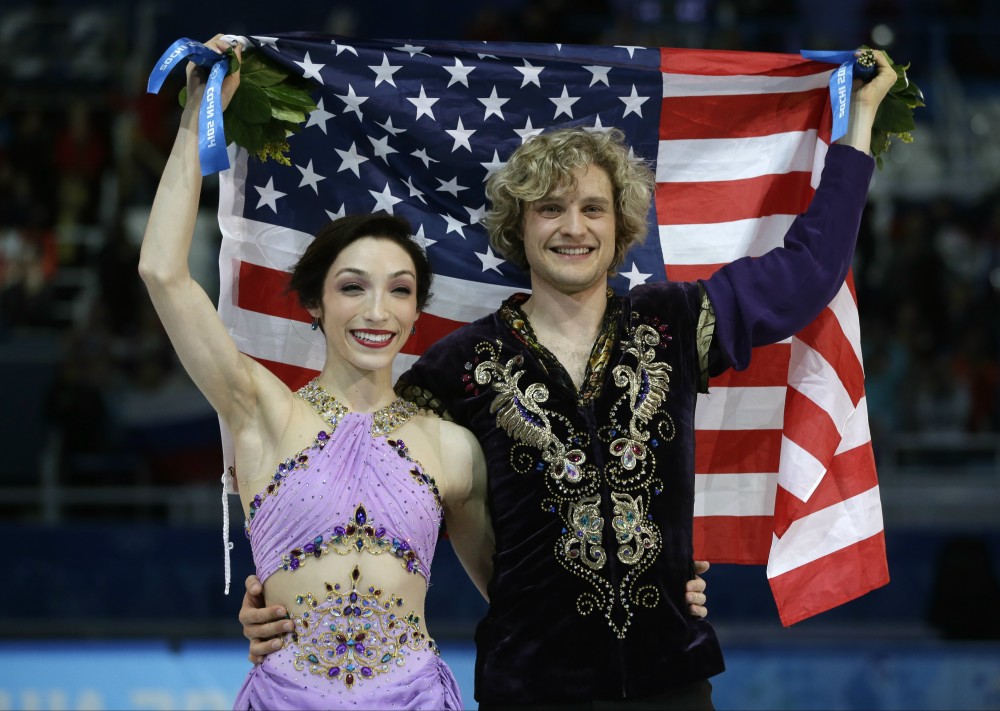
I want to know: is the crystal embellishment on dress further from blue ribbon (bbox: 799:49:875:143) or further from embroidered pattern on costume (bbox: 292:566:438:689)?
blue ribbon (bbox: 799:49:875:143)

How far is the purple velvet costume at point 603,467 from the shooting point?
3.52 metres

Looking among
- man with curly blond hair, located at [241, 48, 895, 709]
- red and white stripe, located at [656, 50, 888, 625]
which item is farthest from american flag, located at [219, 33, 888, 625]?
man with curly blond hair, located at [241, 48, 895, 709]

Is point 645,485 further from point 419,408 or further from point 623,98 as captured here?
point 623,98

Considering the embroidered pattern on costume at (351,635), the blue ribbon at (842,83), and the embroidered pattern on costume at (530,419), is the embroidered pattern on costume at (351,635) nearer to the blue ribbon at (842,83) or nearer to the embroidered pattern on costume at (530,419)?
the embroidered pattern on costume at (530,419)

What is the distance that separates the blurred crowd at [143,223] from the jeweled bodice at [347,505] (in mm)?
4760

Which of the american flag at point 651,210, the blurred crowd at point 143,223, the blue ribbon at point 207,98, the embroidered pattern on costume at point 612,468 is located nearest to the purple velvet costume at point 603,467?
the embroidered pattern on costume at point 612,468

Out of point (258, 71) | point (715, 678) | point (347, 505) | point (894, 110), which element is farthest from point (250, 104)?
point (715, 678)

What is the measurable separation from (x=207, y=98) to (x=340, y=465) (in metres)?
1.06

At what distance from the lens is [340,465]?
3.48m

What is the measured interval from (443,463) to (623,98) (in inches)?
61.2

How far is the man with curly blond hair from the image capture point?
3.52 meters

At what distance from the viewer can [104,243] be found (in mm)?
9609

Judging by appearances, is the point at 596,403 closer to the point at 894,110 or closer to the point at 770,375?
the point at 770,375

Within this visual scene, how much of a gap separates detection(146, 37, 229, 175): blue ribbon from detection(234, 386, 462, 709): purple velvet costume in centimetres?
76
